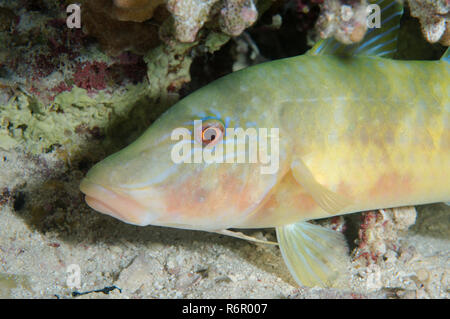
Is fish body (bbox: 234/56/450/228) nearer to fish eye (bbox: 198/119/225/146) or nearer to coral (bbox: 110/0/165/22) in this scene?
fish eye (bbox: 198/119/225/146)

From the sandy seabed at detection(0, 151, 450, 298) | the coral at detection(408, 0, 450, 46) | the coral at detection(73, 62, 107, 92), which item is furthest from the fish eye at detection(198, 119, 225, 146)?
the coral at detection(408, 0, 450, 46)

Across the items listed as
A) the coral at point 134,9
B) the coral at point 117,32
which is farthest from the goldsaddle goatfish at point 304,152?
the coral at point 117,32

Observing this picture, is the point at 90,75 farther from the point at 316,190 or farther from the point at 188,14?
the point at 316,190

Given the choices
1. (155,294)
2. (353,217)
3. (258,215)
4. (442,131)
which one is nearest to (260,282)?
(258,215)

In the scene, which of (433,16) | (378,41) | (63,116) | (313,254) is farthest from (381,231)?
(63,116)

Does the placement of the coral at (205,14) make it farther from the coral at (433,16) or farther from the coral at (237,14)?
the coral at (433,16)
